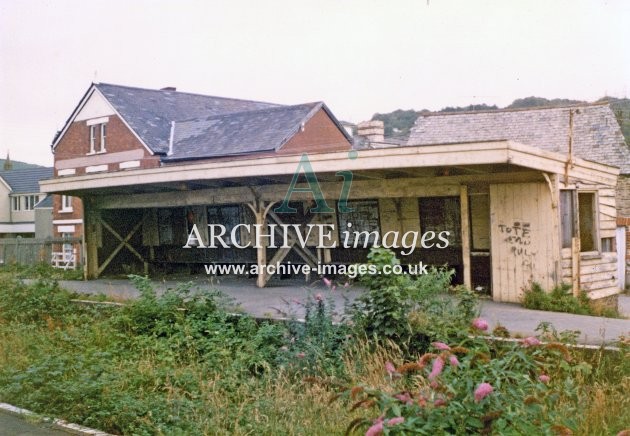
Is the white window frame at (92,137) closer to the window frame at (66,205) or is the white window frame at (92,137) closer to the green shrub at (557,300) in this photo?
the window frame at (66,205)

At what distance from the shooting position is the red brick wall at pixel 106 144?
86.3 feet

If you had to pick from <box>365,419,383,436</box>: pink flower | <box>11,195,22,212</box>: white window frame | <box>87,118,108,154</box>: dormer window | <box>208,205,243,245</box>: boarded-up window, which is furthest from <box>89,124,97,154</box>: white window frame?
<box>365,419,383,436</box>: pink flower

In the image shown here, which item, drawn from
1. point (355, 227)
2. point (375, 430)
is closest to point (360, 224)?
point (355, 227)

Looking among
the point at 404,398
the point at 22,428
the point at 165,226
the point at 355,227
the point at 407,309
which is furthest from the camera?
the point at 165,226

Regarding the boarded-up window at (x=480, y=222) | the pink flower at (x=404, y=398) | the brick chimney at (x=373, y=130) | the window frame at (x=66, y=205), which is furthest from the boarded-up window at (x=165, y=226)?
the brick chimney at (x=373, y=130)

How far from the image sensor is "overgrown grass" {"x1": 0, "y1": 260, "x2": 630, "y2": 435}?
17.4 ft

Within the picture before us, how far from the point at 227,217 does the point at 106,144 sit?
43.9 feet

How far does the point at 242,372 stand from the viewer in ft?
27.9

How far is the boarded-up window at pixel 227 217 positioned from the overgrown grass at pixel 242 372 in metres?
4.95

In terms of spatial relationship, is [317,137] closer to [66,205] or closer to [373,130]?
[373,130]

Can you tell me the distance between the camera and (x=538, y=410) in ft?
13.8

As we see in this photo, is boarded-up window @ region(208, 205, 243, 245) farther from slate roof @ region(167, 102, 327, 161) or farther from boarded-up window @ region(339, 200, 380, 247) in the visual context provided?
slate roof @ region(167, 102, 327, 161)

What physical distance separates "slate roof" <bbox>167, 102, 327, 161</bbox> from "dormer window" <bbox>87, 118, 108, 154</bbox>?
3.46 m

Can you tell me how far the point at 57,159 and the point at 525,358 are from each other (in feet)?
96.9
